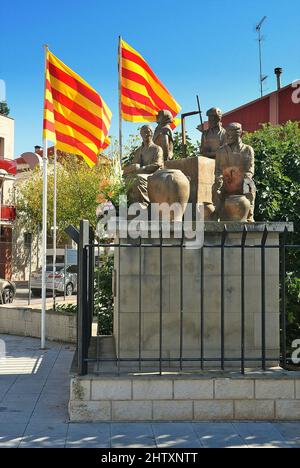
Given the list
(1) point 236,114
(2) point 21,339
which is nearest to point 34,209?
(1) point 236,114

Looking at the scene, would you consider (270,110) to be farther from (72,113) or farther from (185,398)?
(185,398)

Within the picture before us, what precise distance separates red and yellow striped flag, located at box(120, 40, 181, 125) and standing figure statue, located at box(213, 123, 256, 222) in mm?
5469

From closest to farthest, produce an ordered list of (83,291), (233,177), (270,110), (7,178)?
(83,291) → (233,177) → (270,110) → (7,178)

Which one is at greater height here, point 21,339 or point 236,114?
point 236,114

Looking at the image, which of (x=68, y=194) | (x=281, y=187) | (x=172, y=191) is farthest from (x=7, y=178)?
(x=172, y=191)

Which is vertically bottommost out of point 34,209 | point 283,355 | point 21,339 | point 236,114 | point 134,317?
point 21,339

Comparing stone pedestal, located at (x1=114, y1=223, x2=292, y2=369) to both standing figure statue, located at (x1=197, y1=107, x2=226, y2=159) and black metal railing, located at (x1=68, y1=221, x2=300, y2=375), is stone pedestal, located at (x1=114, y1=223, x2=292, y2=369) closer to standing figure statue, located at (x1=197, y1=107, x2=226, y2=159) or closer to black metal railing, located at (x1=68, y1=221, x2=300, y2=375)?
black metal railing, located at (x1=68, y1=221, x2=300, y2=375)

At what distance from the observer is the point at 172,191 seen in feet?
20.8

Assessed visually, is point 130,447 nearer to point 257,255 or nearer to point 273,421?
point 273,421

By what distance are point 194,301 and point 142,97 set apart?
7.19m

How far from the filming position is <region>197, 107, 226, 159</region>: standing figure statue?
7328mm

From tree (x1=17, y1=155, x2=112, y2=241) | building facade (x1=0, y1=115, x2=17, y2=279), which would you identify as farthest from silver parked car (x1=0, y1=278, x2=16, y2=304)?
building facade (x1=0, y1=115, x2=17, y2=279)

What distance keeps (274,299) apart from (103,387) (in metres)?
2.24
